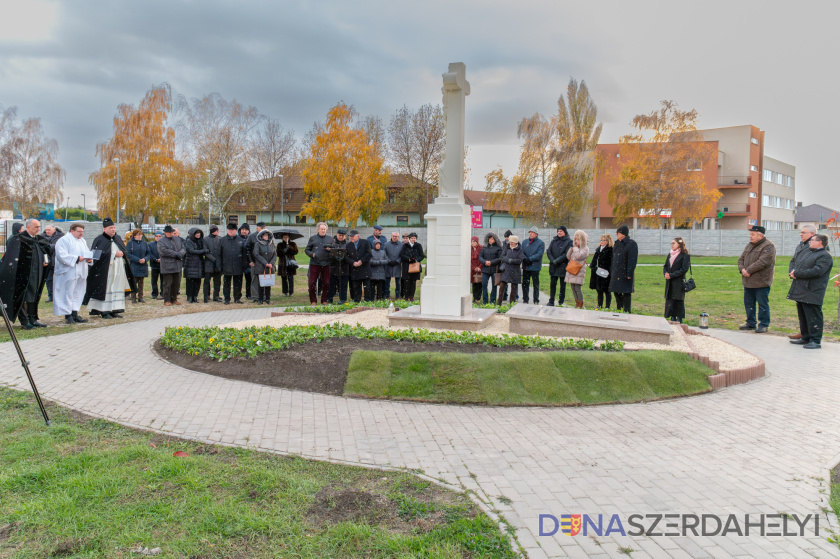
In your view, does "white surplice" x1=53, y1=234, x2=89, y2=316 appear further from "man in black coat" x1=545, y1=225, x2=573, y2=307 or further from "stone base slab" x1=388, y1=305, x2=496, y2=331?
"man in black coat" x1=545, y1=225, x2=573, y2=307

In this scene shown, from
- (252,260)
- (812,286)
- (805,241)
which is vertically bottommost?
(812,286)

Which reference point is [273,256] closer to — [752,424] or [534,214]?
[752,424]

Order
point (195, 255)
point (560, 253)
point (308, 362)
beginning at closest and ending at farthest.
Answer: point (308, 362) → point (560, 253) → point (195, 255)

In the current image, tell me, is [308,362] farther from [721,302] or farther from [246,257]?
[721,302]

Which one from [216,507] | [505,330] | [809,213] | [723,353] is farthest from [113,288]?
[809,213]

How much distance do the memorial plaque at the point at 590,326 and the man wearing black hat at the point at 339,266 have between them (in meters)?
5.02

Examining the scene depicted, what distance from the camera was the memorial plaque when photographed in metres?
8.82

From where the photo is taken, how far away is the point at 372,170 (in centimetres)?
4056

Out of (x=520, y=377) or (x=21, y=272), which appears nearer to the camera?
(x=520, y=377)

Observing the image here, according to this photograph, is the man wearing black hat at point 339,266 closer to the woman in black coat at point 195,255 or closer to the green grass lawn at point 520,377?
the woman in black coat at point 195,255

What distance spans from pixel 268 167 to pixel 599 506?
54.5 metres

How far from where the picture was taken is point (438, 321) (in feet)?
31.9

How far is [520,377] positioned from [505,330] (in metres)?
3.04

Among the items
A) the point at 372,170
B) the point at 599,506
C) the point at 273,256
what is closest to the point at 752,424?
the point at 599,506
